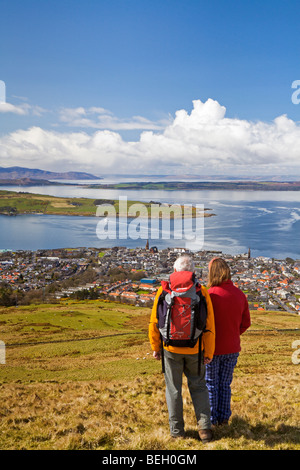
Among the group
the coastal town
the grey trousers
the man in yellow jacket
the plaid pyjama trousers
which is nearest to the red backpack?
the man in yellow jacket

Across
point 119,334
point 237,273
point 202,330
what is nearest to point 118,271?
point 237,273

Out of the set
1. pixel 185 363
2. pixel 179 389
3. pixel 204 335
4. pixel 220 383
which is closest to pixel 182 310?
pixel 204 335

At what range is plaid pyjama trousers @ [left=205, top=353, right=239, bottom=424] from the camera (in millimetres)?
4070

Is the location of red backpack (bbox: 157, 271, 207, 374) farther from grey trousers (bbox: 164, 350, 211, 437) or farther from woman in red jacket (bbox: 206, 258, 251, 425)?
woman in red jacket (bbox: 206, 258, 251, 425)

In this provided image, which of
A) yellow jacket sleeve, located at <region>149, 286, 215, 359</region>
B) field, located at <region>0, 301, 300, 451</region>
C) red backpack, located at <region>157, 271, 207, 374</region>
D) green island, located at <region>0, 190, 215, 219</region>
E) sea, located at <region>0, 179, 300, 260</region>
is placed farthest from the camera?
green island, located at <region>0, 190, 215, 219</region>

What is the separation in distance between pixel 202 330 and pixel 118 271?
161ft

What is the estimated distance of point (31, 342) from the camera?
17.5m

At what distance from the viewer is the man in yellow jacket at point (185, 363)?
3613mm

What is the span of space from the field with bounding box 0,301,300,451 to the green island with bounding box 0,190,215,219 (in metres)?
95.8

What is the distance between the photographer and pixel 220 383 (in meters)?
4.18

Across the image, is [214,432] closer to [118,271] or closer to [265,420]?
[265,420]

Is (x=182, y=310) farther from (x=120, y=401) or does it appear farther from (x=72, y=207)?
(x=72, y=207)

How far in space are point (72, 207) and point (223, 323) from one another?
13286cm

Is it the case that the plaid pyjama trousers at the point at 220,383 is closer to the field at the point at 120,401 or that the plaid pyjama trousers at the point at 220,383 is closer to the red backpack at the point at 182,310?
the field at the point at 120,401
